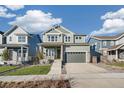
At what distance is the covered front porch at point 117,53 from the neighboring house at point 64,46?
15.7 ft

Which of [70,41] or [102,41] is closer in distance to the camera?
[70,41]

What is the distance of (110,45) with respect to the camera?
51156mm

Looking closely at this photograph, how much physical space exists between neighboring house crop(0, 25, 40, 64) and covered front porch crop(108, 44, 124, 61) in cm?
1410

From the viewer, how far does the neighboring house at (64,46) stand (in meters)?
43.2

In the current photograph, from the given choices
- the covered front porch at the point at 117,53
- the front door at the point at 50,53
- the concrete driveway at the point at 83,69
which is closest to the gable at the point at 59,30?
the front door at the point at 50,53

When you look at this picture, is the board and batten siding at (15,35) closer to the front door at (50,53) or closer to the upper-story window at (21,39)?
the upper-story window at (21,39)

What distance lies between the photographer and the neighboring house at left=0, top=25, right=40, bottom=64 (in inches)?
1715

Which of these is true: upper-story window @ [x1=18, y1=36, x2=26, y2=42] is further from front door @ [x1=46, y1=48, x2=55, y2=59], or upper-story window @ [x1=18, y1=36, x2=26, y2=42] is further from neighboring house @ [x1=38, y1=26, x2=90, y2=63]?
front door @ [x1=46, y1=48, x2=55, y2=59]

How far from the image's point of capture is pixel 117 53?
4378 cm

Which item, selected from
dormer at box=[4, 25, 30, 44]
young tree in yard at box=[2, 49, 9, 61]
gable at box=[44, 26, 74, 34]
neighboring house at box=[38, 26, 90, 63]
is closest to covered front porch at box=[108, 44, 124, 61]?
neighboring house at box=[38, 26, 90, 63]

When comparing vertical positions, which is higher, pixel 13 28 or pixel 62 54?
pixel 13 28
